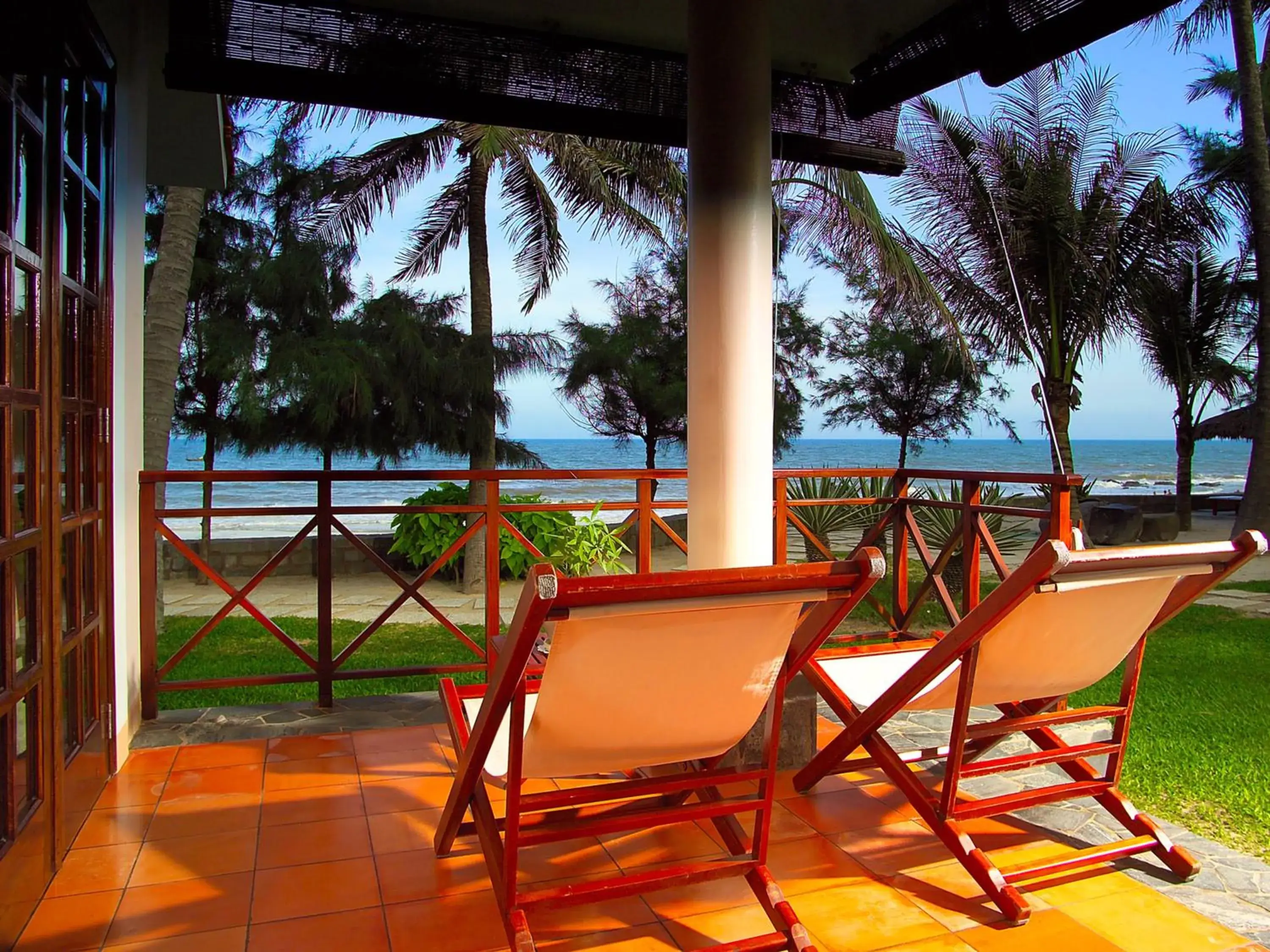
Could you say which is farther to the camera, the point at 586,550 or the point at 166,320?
the point at 166,320

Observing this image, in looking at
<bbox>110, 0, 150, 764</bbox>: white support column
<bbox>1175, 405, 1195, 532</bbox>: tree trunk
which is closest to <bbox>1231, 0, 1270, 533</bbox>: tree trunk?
<bbox>1175, 405, 1195, 532</bbox>: tree trunk

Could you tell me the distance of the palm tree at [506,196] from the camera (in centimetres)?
1265

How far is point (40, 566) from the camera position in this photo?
8.02ft

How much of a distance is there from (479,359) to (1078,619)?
484 inches

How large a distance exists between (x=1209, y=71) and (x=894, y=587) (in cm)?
2429

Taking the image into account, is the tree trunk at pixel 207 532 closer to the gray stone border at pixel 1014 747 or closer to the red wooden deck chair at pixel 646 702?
the gray stone border at pixel 1014 747

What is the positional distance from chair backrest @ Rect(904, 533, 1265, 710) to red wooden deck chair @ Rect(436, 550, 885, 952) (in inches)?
19.8

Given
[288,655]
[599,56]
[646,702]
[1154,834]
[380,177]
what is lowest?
[288,655]

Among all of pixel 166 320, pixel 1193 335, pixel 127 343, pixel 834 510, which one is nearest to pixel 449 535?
pixel 166 320

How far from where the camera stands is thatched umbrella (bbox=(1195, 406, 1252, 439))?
20.6m

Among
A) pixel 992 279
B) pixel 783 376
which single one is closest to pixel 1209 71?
pixel 783 376

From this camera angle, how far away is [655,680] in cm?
191

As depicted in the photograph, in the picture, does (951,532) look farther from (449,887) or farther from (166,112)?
(166,112)

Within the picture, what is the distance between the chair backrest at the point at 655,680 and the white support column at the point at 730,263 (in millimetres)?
1064
